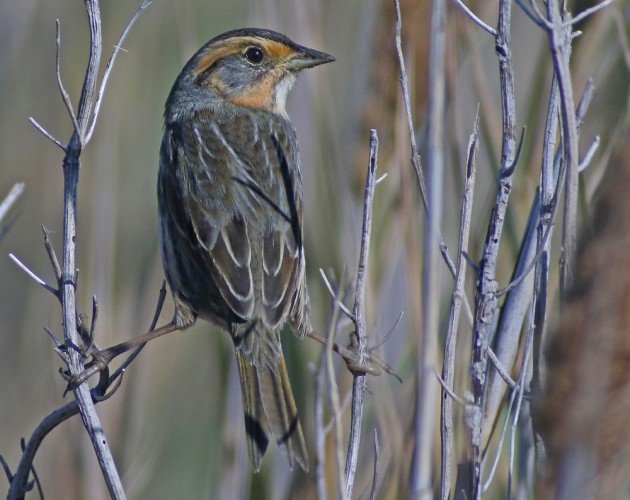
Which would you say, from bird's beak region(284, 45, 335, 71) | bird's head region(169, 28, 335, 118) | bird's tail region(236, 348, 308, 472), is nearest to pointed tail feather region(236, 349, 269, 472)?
bird's tail region(236, 348, 308, 472)

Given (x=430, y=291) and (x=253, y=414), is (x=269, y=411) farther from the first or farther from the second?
(x=430, y=291)

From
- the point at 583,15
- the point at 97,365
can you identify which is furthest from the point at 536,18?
the point at 97,365

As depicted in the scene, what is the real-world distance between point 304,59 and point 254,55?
0.28 meters

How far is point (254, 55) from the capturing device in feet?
12.6

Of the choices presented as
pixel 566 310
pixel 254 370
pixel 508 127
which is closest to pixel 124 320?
pixel 254 370

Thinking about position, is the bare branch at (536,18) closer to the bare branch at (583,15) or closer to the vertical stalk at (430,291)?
the bare branch at (583,15)

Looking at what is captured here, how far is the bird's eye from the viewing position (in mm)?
3808

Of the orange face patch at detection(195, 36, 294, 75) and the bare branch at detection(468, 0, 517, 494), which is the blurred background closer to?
the orange face patch at detection(195, 36, 294, 75)

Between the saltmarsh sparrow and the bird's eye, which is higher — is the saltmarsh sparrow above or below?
below

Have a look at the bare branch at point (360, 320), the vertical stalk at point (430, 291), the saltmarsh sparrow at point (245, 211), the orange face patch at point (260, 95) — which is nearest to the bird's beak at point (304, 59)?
the saltmarsh sparrow at point (245, 211)

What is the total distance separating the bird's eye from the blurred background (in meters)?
0.15

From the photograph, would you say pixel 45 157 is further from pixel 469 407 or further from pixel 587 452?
pixel 587 452

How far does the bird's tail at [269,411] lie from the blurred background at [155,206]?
0.14 metres

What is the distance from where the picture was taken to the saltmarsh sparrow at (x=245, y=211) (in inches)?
115
